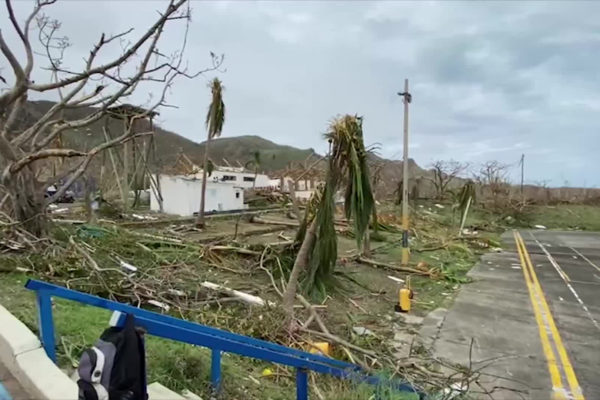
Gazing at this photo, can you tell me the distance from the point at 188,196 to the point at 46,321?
21551mm

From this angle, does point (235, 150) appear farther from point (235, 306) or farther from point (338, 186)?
point (235, 306)

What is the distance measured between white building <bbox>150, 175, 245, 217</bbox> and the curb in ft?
68.1

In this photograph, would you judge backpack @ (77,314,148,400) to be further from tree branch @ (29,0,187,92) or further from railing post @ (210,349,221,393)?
tree branch @ (29,0,187,92)

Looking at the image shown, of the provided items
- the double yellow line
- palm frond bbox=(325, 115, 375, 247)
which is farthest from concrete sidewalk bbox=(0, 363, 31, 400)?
palm frond bbox=(325, 115, 375, 247)

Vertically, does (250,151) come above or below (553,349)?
above

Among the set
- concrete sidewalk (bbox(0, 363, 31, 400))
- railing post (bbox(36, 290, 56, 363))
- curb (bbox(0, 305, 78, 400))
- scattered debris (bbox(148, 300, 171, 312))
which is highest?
railing post (bbox(36, 290, 56, 363))

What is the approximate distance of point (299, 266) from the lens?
8.81 m

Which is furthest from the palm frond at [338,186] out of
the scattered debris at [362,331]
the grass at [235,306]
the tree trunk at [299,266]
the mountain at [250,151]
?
the mountain at [250,151]

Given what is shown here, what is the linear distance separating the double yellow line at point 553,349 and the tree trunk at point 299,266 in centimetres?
402

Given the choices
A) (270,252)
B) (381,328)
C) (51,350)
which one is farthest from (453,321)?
(51,350)

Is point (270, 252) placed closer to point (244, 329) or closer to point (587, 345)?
point (244, 329)

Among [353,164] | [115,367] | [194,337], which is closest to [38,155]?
[353,164]

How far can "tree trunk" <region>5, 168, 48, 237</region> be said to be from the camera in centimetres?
809

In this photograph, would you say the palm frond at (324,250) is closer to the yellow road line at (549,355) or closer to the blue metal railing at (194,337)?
the yellow road line at (549,355)
